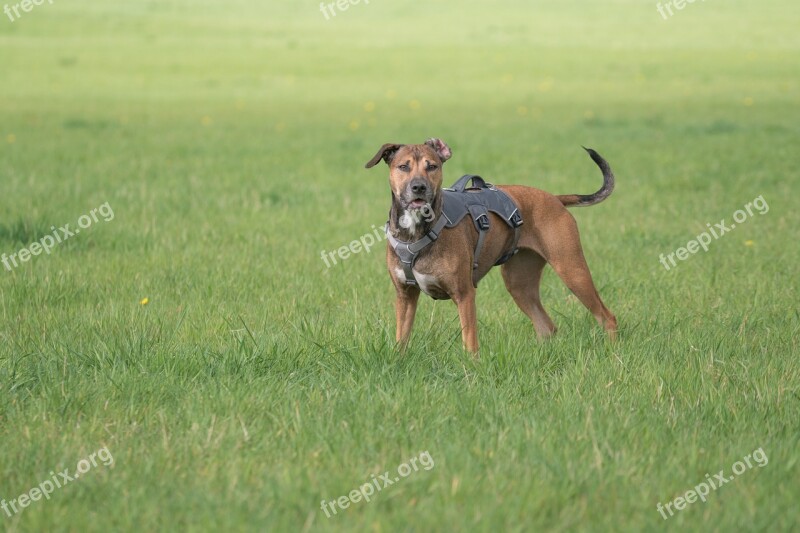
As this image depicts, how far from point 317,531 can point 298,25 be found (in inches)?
1714

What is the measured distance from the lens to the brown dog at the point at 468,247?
556 centimetres

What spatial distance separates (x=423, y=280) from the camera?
221 inches

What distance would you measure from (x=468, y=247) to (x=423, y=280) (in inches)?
13.0

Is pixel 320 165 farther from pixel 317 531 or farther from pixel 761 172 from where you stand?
pixel 317 531

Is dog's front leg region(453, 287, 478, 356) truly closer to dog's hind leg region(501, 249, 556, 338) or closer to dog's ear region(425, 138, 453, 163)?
dog's ear region(425, 138, 453, 163)

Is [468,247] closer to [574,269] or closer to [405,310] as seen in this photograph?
[405,310]

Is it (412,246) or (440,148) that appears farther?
(440,148)

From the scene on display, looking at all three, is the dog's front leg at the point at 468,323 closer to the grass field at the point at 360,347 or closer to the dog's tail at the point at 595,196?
the grass field at the point at 360,347

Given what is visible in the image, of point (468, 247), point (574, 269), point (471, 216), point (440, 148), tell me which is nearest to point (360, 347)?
point (468, 247)

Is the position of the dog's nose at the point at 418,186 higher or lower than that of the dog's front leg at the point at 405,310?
higher

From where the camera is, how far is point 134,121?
20.5 meters

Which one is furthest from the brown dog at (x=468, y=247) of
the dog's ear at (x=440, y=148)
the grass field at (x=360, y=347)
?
the grass field at (x=360, y=347)

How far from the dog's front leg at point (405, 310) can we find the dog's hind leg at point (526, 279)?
0.92 metres

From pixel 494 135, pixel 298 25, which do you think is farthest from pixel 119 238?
pixel 298 25
